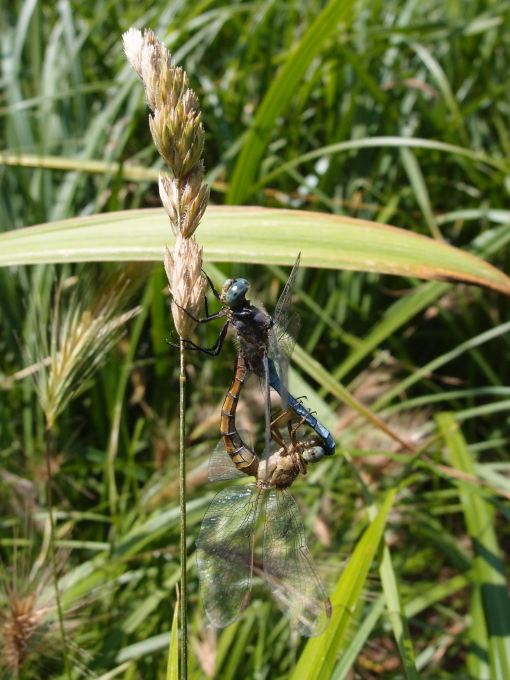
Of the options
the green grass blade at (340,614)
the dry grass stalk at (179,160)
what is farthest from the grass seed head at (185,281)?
the green grass blade at (340,614)

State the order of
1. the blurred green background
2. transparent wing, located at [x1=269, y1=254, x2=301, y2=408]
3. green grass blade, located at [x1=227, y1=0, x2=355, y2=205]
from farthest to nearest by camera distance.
Result: 1. green grass blade, located at [x1=227, y1=0, x2=355, y2=205]
2. the blurred green background
3. transparent wing, located at [x1=269, y1=254, x2=301, y2=408]

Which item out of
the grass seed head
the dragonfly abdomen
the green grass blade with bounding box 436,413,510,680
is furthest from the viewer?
the green grass blade with bounding box 436,413,510,680

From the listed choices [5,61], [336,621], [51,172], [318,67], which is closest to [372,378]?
[336,621]

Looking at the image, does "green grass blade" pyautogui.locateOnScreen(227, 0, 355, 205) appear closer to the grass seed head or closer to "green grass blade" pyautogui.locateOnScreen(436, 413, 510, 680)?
"green grass blade" pyautogui.locateOnScreen(436, 413, 510, 680)

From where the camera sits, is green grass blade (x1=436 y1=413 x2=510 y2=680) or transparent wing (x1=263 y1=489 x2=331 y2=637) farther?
green grass blade (x1=436 y1=413 x2=510 y2=680)

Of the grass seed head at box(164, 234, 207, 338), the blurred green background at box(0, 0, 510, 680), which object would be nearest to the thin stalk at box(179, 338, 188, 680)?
the grass seed head at box(164, 234, 207, 338)

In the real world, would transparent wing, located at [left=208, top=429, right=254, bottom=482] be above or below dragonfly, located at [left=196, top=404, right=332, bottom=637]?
above
